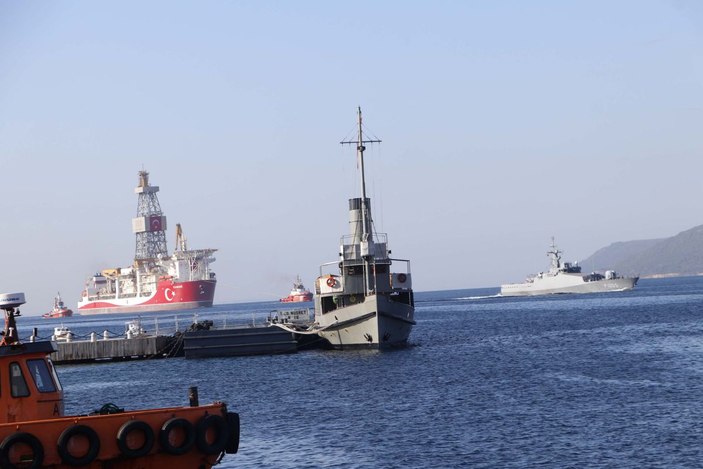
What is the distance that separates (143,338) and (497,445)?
48947 mm

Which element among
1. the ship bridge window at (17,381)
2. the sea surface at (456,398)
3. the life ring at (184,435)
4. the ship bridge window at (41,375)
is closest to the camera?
the life ring at (184,435)

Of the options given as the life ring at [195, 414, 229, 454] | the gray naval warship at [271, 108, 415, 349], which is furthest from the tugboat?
the life ring at [195, 414, 229, 454]

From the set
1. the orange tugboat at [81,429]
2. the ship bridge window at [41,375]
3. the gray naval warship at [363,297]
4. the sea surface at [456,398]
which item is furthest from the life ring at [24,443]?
the gray naval warship at [363,297]

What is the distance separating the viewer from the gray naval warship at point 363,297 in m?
70.2

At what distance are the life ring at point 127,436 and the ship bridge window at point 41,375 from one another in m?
2.15

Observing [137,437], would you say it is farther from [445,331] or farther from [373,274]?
[445,331]

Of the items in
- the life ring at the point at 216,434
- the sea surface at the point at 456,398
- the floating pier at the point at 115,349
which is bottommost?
the sea surface at the point at 456,398

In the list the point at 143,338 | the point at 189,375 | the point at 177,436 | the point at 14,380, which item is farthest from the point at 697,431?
the point at 143,338

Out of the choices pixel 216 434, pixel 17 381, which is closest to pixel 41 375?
pixel 17 381

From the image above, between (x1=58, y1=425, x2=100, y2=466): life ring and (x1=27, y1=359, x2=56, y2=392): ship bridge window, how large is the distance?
1792mm

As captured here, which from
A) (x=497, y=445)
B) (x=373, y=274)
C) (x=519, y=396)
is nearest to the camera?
(x=497, y=445)

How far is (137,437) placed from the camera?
23.6 m

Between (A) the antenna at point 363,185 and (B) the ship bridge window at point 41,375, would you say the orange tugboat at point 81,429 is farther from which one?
(A) the antenna at point 363,185

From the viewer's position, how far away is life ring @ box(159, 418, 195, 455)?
78.3 ft
